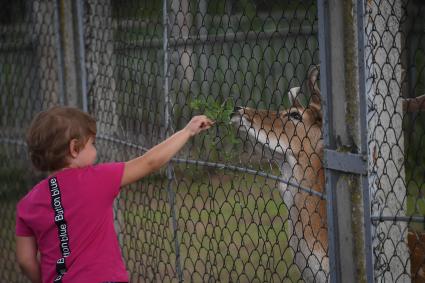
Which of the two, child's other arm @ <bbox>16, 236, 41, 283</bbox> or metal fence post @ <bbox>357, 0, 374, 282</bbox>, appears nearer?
metal fence post @ <bbox>357, 0, 374, 282</bbox>

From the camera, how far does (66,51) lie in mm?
5539

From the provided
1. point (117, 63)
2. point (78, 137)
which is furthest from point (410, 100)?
point (117, 63)

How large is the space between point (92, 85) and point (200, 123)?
6.71ft

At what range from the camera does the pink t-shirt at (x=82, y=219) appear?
11.3 ft

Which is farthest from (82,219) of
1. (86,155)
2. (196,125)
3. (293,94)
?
(293,94)

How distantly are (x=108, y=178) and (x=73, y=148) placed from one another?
0.17 m

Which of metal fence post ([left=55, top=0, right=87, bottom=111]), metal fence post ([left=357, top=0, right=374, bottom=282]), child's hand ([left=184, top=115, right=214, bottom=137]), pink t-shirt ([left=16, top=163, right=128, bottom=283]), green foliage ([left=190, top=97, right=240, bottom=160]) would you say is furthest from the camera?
metal fence post ([left=55, top=0, right=87, bottom=111])

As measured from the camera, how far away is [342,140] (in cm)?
333

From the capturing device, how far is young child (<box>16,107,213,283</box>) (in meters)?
3.45

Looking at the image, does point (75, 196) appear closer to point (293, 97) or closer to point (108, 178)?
point (108, 178)

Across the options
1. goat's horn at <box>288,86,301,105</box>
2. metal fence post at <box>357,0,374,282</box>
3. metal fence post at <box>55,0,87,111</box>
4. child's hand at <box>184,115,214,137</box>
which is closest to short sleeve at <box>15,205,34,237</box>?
child's hand at <box>184,115,214,137</box>

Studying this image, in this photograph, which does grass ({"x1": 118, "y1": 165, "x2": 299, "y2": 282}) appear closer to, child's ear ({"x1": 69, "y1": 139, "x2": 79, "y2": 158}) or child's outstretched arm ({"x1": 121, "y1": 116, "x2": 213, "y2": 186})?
child's outstretched arm ({"x1": 121, "y1": 116, "x2": 213, "y2": 186})

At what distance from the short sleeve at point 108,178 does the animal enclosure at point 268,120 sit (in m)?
0.62

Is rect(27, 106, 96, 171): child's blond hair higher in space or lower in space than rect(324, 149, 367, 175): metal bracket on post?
higher
